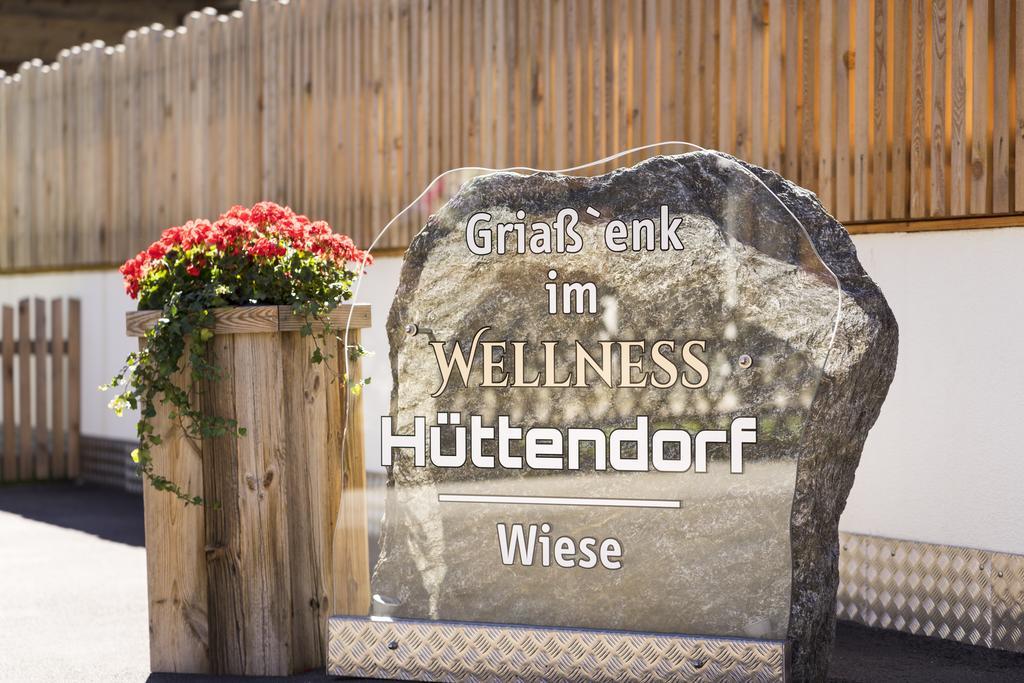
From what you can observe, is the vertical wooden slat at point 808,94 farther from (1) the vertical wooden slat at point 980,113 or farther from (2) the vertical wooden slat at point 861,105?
(1) the vertical wooden slat at point 980,113

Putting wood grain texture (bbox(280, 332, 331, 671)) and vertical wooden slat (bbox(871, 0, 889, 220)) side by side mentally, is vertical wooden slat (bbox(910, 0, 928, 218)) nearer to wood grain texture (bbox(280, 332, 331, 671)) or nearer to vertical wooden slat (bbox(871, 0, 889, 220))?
vertical wooden slat (bbox(871, 0, 889, 220))

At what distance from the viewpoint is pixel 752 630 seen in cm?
434

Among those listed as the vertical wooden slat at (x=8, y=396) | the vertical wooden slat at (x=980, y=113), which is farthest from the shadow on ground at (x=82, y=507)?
the vertical wooden slat at (x=980, y=113)

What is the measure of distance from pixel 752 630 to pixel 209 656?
2210 millimetres

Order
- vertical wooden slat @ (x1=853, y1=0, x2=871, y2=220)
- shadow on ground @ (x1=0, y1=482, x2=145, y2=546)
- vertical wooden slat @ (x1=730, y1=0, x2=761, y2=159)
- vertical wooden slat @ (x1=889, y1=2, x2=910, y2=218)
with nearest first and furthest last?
vertical wooden slat @ (x1=889, y1=2, x2=910, y2=218) → vertical wooden slat @ (x1=853, y1=0, x2=871, y2=220) → vertical wooden slat @ (x1=730, y1=0, x2=761, y2=159) → shadow on ground @ (x1=0, y1=482, x2=145, y2=546)

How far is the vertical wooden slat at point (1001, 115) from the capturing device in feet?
18.4

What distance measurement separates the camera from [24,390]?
38.0 ft

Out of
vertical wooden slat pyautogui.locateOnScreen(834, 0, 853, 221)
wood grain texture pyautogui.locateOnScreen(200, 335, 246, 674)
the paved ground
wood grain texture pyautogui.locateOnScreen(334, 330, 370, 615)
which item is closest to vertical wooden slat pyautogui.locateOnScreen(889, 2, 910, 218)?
vertical wooden slat pyautogui.locateOnScreen(834, 0, 853, 221)

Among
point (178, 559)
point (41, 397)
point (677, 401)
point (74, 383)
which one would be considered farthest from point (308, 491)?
point (41, 397)

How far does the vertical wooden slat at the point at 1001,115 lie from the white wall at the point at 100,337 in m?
7.56

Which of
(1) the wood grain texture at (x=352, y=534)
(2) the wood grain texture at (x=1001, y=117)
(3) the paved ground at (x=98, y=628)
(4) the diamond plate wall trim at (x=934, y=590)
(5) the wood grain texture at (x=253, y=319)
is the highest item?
(2) the wood grain texture at (x=1001, y=117)

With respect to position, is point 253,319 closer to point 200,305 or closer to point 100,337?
point 200,305

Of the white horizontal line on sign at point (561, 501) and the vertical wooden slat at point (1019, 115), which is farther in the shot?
the vertical wooden slat at point (1019, 115)

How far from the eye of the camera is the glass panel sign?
4375 millimetres
